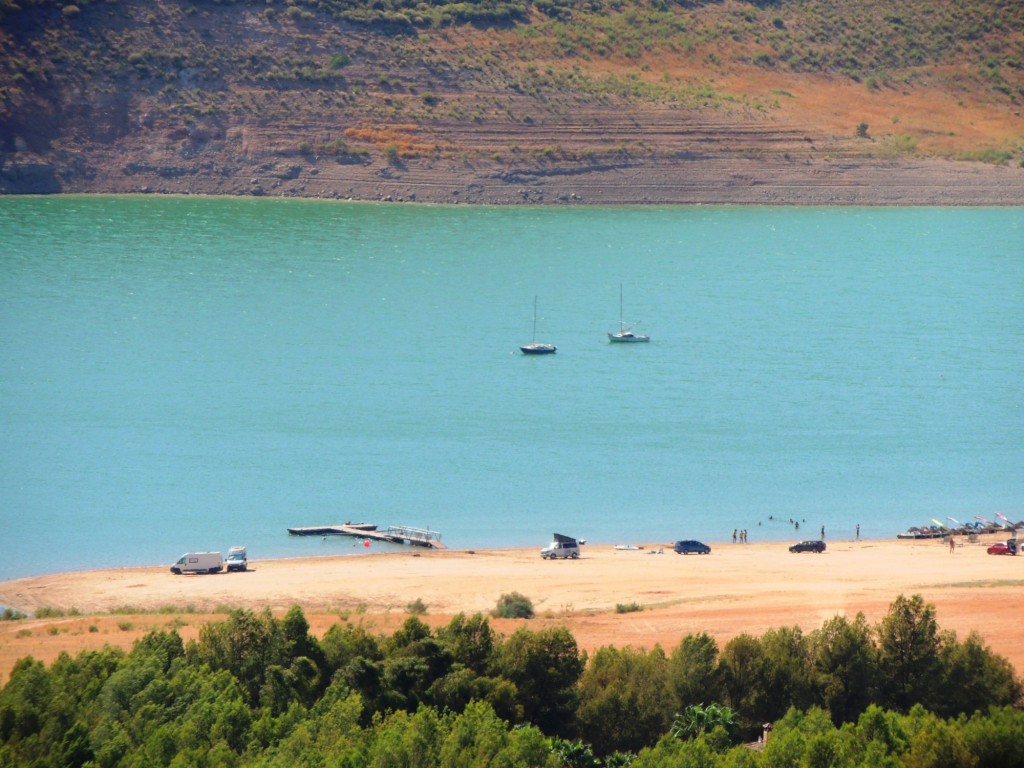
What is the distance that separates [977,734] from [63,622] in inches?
668

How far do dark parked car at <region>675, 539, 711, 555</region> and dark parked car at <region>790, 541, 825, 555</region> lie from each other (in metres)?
2.12

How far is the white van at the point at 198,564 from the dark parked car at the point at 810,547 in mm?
13346

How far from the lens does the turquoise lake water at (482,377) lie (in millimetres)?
43656

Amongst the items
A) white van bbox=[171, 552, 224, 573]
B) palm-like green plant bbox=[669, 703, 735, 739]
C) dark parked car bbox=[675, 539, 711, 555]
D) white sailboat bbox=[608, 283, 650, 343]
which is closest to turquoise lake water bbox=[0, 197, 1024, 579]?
white sailboat bbox=[608, 283, 650, 343]

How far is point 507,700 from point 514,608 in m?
7.06

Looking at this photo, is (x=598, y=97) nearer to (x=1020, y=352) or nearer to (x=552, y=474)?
(x=1020, y=352)

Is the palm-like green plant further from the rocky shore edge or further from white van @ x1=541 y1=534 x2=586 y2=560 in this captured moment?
the rocky shore edge

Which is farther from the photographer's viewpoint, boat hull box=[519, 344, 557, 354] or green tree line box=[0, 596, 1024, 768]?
boat hull box=[519, 344, 557, 354]

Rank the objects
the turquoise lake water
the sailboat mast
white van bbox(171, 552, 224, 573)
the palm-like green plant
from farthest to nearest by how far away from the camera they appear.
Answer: the sailboat mast < the turquoise lake water < white van bbox(171, 552, 224, 573) < the palm-like green plant

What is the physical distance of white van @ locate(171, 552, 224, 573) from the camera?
36719 mm

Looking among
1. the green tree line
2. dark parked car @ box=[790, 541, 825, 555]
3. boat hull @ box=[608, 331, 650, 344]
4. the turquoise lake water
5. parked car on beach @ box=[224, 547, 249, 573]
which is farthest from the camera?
boat hull @ box=[608, 331, 650, 344]

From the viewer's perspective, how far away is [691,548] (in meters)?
39.2

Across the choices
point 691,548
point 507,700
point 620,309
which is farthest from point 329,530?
point 620,309

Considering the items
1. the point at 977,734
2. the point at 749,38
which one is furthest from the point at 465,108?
the point at 977,734
